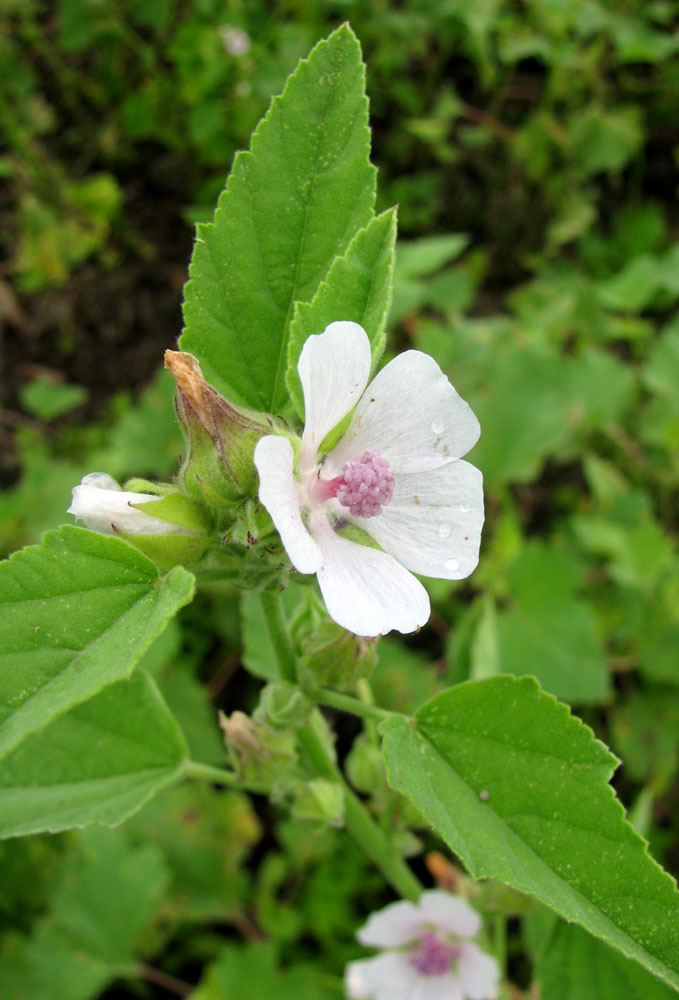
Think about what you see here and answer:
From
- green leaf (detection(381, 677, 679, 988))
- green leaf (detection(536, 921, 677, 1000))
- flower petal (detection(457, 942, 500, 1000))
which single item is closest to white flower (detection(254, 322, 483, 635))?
green leaf (detection(381, 677, 679, 988))

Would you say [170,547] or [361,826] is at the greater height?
[170,547]

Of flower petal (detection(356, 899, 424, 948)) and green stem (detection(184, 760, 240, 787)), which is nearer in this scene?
green stem (detection(184, 760, 240, 787))

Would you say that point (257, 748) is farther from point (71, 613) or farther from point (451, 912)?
point (451, 912)

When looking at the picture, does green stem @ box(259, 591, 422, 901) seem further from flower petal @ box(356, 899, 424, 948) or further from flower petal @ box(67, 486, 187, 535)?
flower petal @ box(67, 486, 187, 535)

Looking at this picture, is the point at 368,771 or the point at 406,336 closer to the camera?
the point at 368,771

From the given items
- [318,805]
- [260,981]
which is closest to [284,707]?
[318,805]

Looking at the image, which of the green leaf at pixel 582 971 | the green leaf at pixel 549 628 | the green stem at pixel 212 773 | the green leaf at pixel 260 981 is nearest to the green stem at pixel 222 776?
the green stem at pixel 212 773
